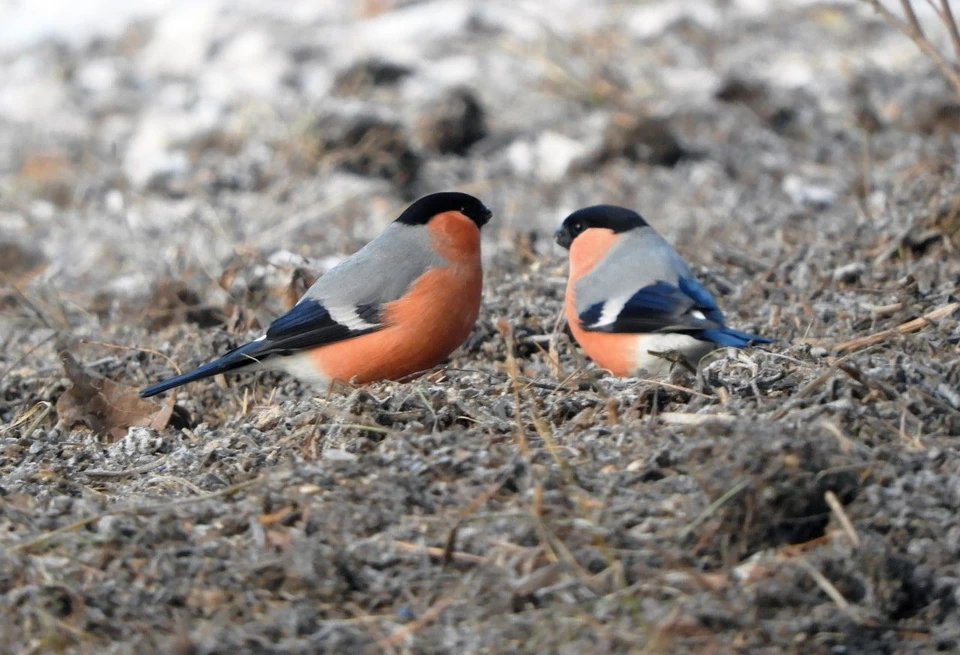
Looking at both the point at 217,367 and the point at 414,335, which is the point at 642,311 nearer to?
the point at 414,335

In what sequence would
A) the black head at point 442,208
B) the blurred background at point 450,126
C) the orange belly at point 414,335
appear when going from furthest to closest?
the blurred background at point 450,126, the black head at point 442,208, the orange belly at point 414,335

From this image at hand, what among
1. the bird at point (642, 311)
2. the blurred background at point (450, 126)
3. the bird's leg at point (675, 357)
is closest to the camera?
the bird's leg at point (675, 357)

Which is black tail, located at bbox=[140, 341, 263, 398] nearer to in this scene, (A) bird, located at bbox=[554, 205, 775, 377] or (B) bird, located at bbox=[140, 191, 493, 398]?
(B) bird, located at bbox=[140, 191, 493, 398]

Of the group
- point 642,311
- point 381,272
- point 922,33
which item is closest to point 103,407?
point 381,272

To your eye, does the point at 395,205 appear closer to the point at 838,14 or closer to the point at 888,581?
the point at 838,14

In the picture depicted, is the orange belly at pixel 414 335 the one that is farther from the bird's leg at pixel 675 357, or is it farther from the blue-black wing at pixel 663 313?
the bird's leg at pixel 675 357

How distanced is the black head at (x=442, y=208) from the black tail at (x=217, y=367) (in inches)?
29.5

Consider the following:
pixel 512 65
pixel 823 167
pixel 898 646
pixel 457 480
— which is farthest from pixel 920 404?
pixel 512 65

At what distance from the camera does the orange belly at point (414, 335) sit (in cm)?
441

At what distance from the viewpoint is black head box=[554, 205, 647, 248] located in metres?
5.12

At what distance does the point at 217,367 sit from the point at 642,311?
1.38 m

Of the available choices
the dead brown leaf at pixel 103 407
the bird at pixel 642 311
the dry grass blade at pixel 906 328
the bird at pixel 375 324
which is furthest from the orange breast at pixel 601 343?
the dead brown leaf at pixel 103 407

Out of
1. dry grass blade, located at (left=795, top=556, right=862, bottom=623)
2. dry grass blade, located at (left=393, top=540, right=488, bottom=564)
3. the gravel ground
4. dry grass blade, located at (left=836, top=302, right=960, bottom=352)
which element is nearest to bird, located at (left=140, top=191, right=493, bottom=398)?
the gravel ground

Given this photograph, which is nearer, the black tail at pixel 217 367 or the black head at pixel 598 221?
the black tail at pixel 217 367
